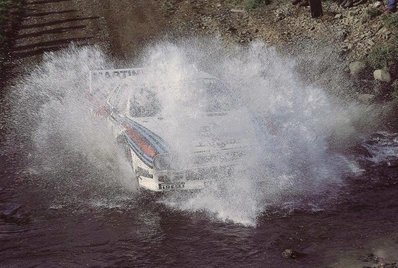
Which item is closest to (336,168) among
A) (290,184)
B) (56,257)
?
(290,184)

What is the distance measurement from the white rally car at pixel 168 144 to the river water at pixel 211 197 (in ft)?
0.94

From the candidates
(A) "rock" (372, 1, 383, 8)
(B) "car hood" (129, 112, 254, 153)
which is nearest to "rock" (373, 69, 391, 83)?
(A) "rock" (372, 1, 383, 8)

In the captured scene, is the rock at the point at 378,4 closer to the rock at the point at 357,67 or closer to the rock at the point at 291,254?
the rock at the point at 357,67

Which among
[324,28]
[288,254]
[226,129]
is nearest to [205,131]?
[226,129]

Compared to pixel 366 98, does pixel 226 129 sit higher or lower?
lower

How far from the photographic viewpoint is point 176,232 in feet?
26.5

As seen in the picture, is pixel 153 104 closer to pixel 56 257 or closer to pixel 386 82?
pixel 56 257

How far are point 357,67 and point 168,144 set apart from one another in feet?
21.1

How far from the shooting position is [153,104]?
9969 millimetres

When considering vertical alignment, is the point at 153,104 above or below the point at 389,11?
below

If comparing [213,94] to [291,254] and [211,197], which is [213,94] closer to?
[211,197]

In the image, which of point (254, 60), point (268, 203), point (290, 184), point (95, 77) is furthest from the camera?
point (254, 60)

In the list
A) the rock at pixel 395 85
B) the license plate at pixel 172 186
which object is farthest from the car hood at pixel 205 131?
the rock at pixel 395 85

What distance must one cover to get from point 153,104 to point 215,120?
1.35m
